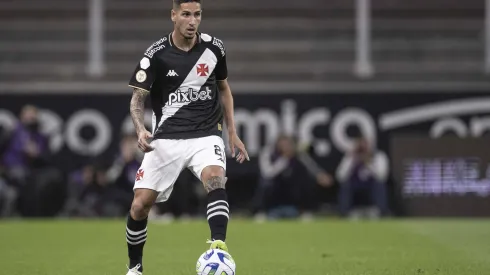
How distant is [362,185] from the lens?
18.1 metres

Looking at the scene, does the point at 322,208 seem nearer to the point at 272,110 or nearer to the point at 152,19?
the point at 272,110

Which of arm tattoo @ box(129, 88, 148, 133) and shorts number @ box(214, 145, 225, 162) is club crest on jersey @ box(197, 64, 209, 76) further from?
shorts number @ box(214, 145, 225, 162)

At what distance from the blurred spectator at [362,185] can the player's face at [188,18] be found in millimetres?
10443

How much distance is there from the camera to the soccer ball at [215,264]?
7.05m

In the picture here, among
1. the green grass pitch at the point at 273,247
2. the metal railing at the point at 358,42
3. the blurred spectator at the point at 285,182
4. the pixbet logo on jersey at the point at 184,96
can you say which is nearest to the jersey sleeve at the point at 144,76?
the pixbet logo on jersey at the point at 184,96

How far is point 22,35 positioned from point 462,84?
834 cm

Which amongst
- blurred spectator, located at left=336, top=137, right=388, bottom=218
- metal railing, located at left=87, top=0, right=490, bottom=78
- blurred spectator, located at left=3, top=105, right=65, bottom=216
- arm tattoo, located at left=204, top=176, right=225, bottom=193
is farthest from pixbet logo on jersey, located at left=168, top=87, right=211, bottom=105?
metal railing, located at left=87, top=0, right=490, bottom=78

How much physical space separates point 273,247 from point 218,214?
4.38 meters

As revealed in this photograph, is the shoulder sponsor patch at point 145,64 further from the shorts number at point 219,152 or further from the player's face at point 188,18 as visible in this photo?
the shorts number at point 219,152

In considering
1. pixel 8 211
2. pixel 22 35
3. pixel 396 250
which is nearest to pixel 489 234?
pixel 396 250

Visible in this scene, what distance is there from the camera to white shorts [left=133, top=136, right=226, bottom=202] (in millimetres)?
7730

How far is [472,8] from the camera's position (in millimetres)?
20969

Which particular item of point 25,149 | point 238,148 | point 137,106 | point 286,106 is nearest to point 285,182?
point 286,106

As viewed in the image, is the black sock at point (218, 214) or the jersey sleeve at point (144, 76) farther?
the jersey sleeve at point (144, 76)
